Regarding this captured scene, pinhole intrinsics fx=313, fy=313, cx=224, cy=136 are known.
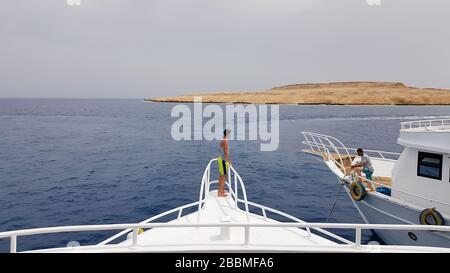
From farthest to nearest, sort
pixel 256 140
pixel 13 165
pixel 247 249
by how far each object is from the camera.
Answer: pixel 256 140, pixel 13 165, pixel 247 249

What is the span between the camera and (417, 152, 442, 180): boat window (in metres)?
10.1

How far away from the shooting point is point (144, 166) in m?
28.5

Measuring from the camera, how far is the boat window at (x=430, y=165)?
10.1 metres

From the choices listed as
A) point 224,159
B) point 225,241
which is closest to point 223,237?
point 225,241

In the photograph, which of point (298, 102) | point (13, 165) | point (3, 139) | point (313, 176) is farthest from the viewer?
point (298, 102)

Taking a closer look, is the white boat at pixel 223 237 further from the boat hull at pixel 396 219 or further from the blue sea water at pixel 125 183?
the blue sea water at pixel 125 183

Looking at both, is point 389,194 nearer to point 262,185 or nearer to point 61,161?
point 262,185

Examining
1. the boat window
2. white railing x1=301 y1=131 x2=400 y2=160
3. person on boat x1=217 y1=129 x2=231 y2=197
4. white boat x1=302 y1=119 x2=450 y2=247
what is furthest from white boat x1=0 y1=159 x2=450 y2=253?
white railing x1=301 y1=131 x2=400 y2=160

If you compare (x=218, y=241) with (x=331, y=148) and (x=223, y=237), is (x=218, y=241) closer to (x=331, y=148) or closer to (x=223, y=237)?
(x=223, y=237)

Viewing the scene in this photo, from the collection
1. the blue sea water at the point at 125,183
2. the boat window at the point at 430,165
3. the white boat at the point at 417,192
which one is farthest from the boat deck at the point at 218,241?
the blue sea water at the point at 125,183

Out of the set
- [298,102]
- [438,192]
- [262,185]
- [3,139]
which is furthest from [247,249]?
[298,102]

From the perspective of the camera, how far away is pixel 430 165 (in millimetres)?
10328

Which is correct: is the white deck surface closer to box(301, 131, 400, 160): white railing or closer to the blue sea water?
the blue sea water
